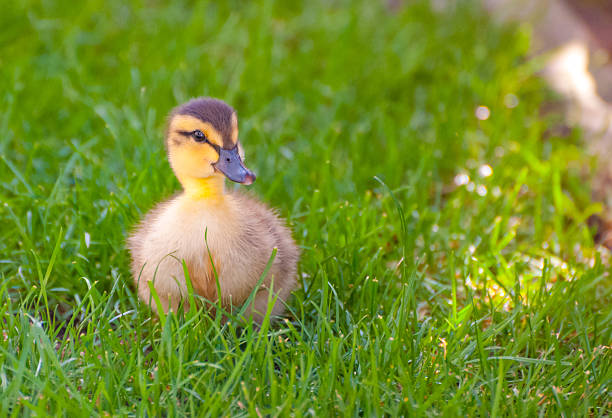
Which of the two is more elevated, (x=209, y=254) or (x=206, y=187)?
(x=206, y=187)

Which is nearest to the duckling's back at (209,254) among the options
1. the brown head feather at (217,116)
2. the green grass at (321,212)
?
the green grass at (321,212)

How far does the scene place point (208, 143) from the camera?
96.9 inches

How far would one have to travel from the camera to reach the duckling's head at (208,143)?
2.44 meters

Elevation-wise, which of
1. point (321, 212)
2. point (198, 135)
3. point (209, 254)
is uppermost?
point (198, 135)

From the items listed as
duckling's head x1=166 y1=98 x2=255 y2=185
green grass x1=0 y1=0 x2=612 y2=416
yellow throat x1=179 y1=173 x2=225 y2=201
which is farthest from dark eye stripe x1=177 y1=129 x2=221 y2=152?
green grass x1=0 y1=0 x2=612 y2=416

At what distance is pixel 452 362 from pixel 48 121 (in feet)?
9.39

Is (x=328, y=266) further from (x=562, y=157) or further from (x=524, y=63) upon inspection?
(x=524, y=63)

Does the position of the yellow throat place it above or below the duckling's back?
above

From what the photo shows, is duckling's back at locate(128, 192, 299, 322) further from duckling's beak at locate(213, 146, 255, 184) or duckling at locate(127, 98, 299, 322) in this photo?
duckling's beak at locate(213, 146, 255, 184)

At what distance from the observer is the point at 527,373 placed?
2.59m

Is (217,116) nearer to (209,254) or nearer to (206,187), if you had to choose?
(206,187)

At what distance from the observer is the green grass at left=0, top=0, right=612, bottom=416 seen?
236 cm

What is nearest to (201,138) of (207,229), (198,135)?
(198,135)

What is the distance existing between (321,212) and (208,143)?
1005mm
